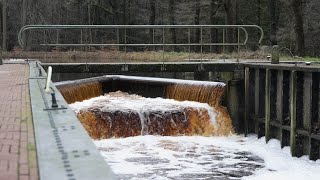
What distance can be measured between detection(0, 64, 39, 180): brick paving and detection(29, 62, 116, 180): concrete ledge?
0.10m

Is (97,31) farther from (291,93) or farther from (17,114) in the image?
(17,114)

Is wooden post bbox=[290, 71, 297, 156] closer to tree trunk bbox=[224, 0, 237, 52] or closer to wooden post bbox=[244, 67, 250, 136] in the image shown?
wooden post bbox=[244, 67, 250, 136]

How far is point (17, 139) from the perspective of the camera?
5004 mm

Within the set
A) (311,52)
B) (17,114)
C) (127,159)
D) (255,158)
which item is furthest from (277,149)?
(311,52)

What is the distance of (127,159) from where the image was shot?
1198cm

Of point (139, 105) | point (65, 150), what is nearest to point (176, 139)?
point (139, 105)

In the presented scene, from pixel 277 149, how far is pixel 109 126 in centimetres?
505

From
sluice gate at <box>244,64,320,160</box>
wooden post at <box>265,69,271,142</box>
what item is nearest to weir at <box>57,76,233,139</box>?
sluice gate at <box>244,64,320,160</box>

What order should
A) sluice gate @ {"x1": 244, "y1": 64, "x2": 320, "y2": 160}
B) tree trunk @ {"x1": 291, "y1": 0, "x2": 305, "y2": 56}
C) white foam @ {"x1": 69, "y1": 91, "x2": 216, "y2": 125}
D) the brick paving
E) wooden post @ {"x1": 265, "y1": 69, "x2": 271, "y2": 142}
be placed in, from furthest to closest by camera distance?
tree trunk @ {"x1": 291, "y1": 0, "x2": 305, "y2": 56} → white foam @ {"x1": 69, "y1": 91, "x2": 216, "y2": 125} → wooden post @ {"x1": 265, "y1": 69, "x2": 271, "y2": 142} → sluice gate @ {"x1": 244, "y1": 64, "x2": 320, "y2": 160} → the brick paving

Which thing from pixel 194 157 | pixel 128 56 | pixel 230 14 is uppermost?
pixel 230 14

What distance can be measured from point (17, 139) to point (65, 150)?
1.19 m

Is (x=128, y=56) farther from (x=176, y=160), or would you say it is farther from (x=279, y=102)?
(x=176, y=160)

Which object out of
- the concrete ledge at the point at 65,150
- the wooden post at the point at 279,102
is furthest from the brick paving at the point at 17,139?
the wooden post at the point at 279,102

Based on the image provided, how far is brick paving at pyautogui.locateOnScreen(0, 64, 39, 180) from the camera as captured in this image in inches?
148
